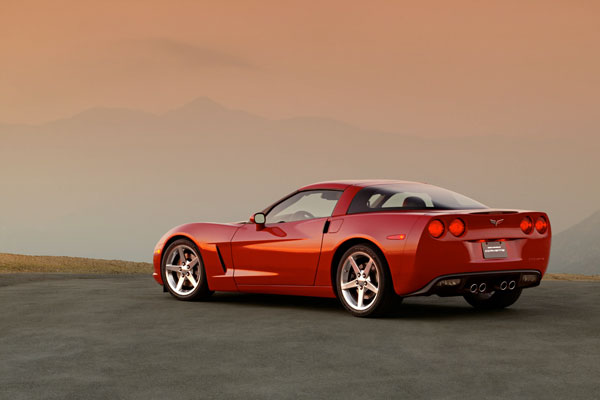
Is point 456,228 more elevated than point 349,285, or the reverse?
point 456,228

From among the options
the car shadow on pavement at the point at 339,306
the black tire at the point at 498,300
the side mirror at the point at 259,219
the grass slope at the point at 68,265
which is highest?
the side mirror at the point at 259,219

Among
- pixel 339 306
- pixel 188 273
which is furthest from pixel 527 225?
pixel 188 273

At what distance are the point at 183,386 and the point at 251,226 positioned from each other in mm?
4857

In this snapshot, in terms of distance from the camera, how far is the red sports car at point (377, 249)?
8.14m

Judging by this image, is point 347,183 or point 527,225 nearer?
point 527,225

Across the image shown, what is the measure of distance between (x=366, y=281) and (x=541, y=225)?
1.99m

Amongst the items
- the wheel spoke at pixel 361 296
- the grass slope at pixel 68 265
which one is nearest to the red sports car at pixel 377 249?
the wheel spoke at pixel 361 296

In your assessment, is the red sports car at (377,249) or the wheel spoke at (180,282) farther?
the wheel spoke at (180,282)

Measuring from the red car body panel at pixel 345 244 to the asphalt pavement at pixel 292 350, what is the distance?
1.23ft

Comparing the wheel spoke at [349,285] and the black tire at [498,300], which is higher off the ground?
the wheel spoke at [349,285]

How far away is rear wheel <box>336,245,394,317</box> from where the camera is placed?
27.2 ft

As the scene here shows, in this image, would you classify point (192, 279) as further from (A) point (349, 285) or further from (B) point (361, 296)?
(B) point (361, 296)

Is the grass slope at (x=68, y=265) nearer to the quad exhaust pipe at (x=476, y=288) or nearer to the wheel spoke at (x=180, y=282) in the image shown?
the wheel spoke at (x=180, y=282)

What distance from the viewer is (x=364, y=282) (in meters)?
8.53
